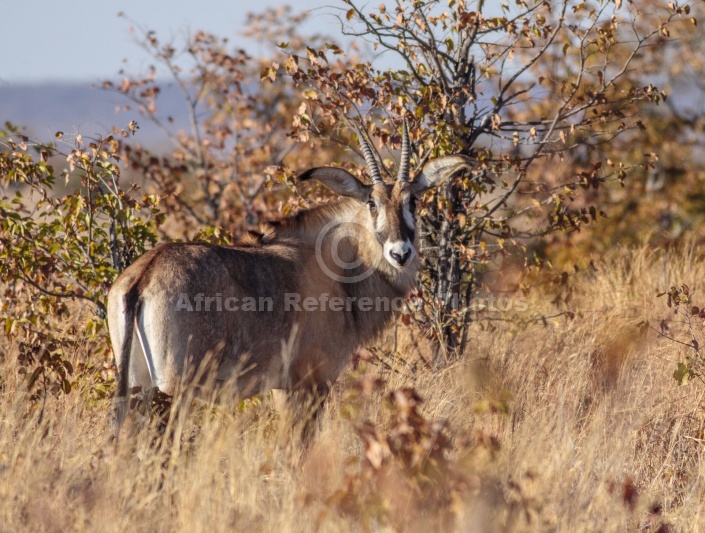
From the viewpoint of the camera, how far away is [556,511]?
4.48m

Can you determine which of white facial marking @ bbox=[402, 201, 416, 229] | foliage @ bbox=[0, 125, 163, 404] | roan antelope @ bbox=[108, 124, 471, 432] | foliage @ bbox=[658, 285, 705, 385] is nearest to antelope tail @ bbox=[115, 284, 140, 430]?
roan antelope @ bbox=[108, 124, 471, 432]

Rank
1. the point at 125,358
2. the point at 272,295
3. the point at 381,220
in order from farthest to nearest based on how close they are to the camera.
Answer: the point at 381,220, the point at 272,295, the point at 125,358

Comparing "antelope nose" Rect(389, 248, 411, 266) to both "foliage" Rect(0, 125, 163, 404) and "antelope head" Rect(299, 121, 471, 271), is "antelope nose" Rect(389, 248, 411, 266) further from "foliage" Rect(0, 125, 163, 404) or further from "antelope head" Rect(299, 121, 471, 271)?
"foliage" Rect(0, 125, 163, 404)

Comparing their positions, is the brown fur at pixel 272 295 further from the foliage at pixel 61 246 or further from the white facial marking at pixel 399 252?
the foliage at pixel 61 246

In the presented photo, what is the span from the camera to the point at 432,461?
13.2 feet

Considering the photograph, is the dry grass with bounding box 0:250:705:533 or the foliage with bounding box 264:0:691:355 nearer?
the dry grass with bounding box 0:250:705:533

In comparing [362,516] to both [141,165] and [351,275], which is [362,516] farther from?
[141,165]

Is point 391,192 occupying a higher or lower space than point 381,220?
higher

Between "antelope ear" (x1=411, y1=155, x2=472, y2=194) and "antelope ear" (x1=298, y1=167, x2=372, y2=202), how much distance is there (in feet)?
1.36

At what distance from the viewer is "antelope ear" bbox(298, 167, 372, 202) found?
6535 millimetres

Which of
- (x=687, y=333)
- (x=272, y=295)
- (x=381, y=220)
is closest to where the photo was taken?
(x=272, y=295)

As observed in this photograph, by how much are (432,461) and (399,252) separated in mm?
2519

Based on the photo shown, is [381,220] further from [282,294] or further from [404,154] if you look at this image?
[282,294]

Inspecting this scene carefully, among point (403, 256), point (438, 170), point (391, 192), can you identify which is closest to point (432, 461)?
point (403, 256)
